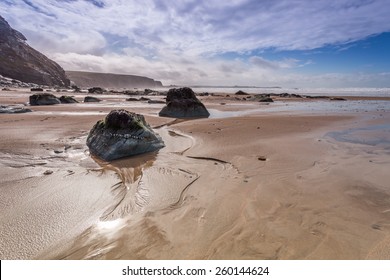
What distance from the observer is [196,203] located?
367 centimetres

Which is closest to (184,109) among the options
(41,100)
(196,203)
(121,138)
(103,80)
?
(121,138)

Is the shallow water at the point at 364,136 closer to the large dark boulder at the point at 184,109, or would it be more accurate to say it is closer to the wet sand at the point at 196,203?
Answer: the wet sand at the point at 196,203

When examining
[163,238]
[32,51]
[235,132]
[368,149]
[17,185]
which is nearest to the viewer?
[163,238]

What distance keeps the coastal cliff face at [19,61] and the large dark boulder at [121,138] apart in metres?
74.6

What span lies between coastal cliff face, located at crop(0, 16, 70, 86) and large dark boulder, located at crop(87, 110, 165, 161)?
74578mm

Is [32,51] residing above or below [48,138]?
above

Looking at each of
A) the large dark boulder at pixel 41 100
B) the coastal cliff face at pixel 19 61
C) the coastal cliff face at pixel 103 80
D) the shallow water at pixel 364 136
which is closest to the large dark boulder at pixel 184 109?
the shallow water at pixel 364 136

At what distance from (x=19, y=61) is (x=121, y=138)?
7831 cm

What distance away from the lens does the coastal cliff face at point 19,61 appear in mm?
63003

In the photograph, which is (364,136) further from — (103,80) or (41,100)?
(103,80)
